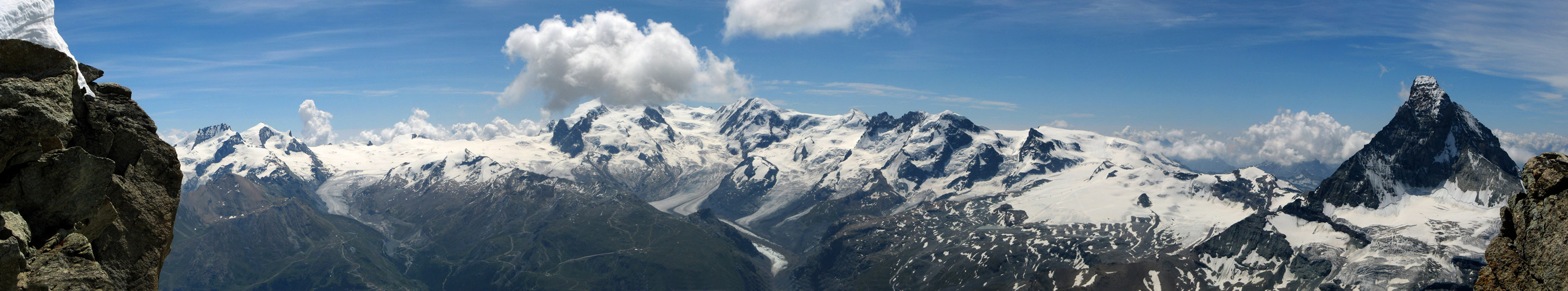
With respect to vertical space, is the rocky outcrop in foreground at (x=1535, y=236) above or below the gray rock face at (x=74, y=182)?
below

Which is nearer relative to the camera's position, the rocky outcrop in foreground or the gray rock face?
the rocky outcrop in foreground

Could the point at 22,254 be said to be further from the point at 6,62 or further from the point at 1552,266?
the point at 1552,266

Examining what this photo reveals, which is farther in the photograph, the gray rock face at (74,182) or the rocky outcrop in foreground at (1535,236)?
the gray rock face at (74,182)

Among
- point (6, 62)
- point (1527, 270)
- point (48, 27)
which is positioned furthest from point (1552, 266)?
point (48, 27)

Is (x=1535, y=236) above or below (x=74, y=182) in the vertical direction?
below

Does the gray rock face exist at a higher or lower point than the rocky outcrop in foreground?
higher
